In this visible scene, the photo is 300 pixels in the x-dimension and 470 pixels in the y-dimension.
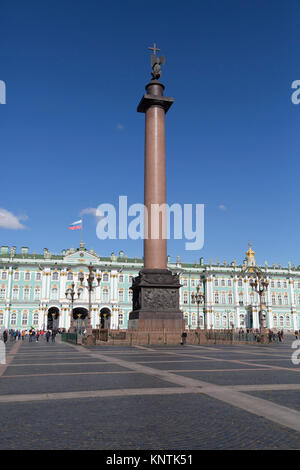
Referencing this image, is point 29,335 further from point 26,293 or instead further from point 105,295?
point 105,295

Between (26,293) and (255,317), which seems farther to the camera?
(255,317)

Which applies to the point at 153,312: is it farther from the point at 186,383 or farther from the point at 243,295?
the point at 243,295

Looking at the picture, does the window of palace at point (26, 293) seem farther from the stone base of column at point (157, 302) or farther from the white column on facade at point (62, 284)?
the stone base of column at point (157, 302)

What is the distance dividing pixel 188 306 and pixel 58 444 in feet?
289

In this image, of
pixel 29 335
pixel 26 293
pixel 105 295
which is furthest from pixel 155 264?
pixel 26 293

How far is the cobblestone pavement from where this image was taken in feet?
17.9

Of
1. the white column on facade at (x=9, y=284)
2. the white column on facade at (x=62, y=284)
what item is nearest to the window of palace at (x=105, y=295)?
the white column on facade at (x=62, y=284)

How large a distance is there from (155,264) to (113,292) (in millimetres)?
56652

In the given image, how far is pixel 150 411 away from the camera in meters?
7.20

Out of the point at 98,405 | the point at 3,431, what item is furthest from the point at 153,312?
the point at 3,431

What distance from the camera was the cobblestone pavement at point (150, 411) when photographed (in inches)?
215
